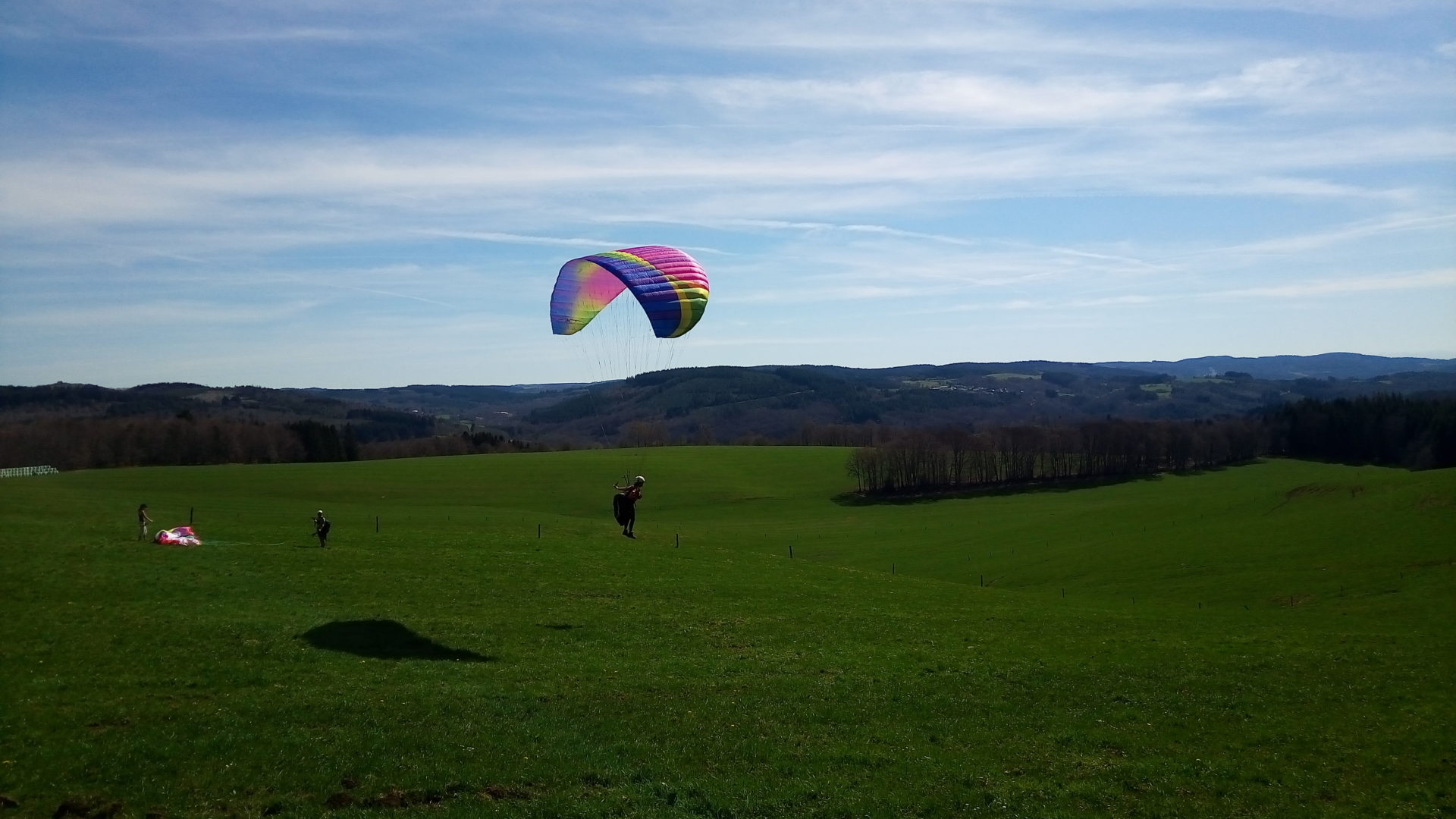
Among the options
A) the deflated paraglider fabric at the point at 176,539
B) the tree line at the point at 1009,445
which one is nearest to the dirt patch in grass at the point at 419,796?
the deflated paraglider fabric at the point at 176,539

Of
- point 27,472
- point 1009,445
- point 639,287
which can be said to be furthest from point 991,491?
point 27,472

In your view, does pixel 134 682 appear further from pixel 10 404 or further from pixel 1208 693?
pixel 10 404

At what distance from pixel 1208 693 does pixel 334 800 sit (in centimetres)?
1380

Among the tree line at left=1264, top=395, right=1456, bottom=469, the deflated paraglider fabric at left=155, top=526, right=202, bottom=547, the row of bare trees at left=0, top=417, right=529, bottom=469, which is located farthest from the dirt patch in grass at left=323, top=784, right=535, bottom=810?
the tree line at left=1264, top=395, right=1456, bottom=469

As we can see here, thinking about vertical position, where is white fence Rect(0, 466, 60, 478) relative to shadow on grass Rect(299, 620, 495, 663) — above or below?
above

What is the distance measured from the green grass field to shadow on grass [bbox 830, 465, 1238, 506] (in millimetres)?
39381

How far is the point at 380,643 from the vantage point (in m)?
17.9

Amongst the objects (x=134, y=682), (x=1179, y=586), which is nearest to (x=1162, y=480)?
(x=1179, y=586)

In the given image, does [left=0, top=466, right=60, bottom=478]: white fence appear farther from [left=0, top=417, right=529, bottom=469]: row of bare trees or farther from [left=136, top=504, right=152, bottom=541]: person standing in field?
[left=136, top=504, right=152, bottom=541]: person standing in field

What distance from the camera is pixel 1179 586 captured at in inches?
1448

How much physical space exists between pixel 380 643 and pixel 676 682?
598 cm

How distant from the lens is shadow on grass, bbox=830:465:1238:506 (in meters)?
78.7

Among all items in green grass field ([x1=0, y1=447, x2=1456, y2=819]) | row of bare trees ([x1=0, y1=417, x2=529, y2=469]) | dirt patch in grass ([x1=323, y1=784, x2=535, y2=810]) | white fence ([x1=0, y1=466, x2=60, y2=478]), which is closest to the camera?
dirt patch in grass ([x1=323, y1=784, x2=535, y2=810])

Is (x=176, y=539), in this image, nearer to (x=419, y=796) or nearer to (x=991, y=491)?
(x=419, y=796)
